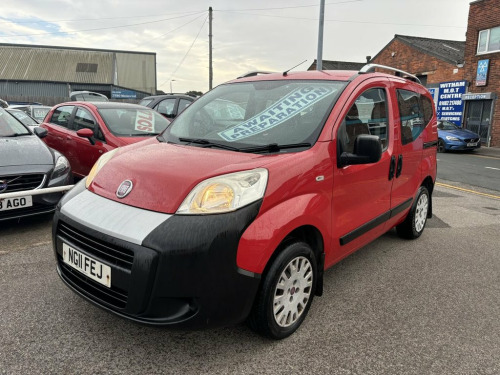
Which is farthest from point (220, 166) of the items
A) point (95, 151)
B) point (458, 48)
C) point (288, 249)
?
point (458, 48)

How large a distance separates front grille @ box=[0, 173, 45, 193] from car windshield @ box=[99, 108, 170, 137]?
1.65 meters

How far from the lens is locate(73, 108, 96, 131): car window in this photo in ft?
19.1

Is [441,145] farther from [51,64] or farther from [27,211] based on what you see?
[51,64]

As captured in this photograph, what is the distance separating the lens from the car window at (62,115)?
650 centimetres

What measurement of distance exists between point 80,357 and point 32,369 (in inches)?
9.4

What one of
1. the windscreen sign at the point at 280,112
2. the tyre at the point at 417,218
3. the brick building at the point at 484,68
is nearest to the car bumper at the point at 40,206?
the windscreen sign at the point at 280,112

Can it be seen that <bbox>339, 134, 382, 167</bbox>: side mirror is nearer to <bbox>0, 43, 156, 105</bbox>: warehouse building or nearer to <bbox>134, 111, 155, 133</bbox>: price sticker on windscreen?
<bbox>134, 111, 155, 133</bbox>: price sticker on windscreen

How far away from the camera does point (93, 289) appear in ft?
7.34

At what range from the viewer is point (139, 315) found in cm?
201

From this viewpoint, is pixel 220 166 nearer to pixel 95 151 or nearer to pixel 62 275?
pixel 62 275

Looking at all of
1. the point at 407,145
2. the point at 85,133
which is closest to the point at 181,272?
the point at 407,145

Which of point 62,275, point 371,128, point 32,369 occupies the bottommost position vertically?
point 32,369

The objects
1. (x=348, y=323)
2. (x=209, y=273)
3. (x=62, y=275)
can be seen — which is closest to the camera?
(x=209, y=273)

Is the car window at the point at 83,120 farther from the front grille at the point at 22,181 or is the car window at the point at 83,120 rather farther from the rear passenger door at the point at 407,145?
the rear passenger door at the point at 407,145
